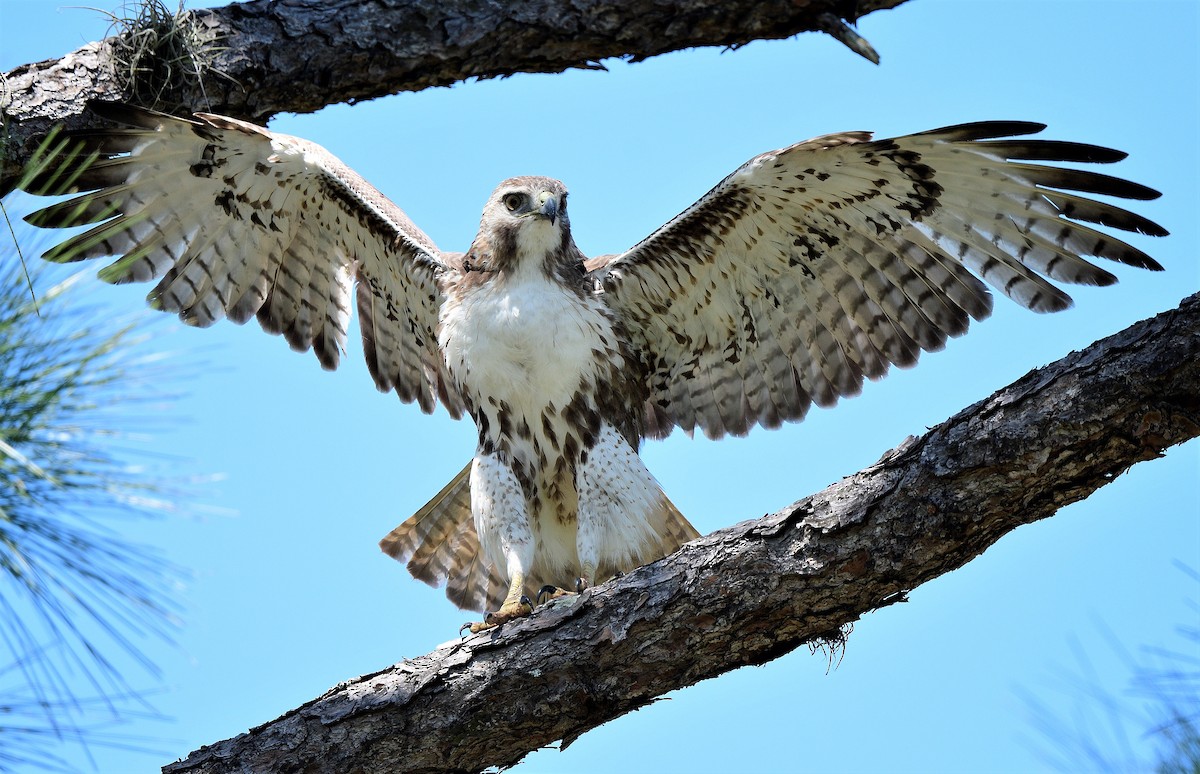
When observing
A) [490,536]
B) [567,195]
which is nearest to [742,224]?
[567,195]

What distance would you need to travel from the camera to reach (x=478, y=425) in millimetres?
6195

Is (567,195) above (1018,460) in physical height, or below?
above

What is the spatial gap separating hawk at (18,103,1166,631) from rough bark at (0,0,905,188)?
245 millimetres

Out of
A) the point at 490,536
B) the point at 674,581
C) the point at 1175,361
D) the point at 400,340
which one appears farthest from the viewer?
the point at 400,340

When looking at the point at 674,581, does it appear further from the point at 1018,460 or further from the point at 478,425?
the point at 478,425

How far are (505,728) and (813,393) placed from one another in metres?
2.65

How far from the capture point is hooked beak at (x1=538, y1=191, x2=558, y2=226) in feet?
19.8

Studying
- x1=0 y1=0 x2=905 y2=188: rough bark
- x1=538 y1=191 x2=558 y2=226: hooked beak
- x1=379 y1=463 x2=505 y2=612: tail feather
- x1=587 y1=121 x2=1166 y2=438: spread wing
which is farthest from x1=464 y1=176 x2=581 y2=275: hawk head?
x1=379 y1=463 x2=505 y2=612: tail feather

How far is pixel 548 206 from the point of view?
6.04 metres

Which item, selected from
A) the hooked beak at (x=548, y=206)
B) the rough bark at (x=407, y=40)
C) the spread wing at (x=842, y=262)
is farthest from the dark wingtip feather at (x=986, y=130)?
the hooked beak at (x=548, y=206)

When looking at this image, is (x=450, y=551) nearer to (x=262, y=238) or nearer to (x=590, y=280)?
(x=590, y=280)

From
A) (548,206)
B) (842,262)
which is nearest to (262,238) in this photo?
(548,206)

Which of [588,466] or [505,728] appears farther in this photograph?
[588,466]

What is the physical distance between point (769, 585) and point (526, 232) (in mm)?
2473
